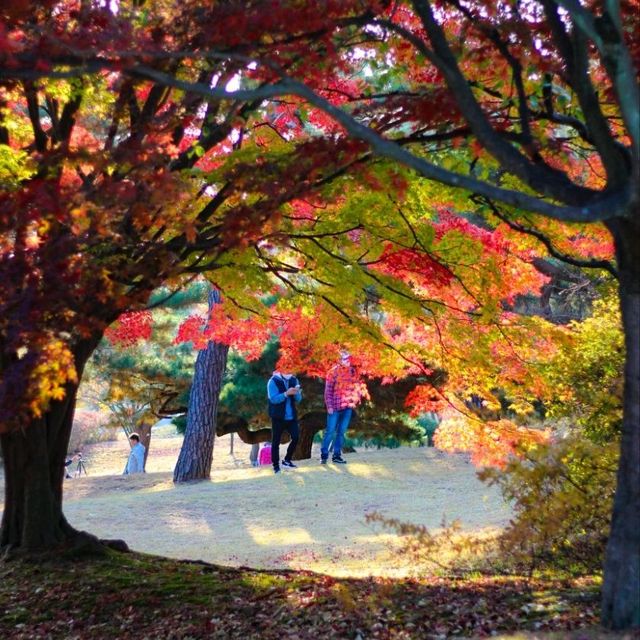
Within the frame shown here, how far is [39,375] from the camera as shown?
391cm

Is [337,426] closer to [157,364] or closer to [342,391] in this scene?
[342,391]

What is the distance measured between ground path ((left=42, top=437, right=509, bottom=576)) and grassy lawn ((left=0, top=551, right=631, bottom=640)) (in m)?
1.44

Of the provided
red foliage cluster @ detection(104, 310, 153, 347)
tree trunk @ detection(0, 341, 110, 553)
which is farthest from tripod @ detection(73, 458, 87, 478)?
tree trunk @ detection(0, 341, 110, 553)

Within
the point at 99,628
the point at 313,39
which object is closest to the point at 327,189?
the point at 313,39

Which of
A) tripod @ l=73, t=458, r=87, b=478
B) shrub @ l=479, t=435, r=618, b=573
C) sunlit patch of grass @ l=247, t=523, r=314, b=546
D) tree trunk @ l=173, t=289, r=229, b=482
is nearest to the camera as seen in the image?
shrub @ l=479, t=435, r=618, b=573

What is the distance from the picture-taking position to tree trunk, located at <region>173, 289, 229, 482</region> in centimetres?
1318

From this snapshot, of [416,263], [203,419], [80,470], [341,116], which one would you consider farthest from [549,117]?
[80,470]

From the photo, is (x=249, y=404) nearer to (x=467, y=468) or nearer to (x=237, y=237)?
(x=467, y=468)

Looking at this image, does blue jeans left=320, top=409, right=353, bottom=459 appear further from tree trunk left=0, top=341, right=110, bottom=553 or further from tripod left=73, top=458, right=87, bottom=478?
tripod left=73, top=458, right=87, bottom=478

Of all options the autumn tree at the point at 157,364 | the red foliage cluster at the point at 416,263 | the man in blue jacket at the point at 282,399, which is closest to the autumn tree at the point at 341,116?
the red foliage cluster at the point at 416,263

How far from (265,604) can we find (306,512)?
14.4ft

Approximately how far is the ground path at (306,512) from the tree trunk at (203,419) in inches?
19.6

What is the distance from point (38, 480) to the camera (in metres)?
6.27

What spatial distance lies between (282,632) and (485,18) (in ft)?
12.4
